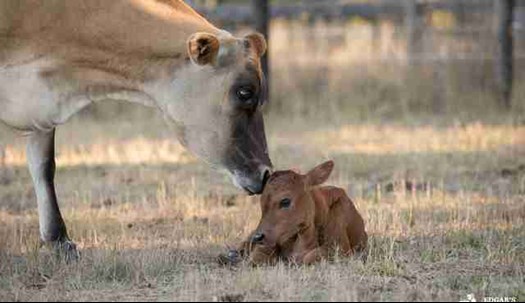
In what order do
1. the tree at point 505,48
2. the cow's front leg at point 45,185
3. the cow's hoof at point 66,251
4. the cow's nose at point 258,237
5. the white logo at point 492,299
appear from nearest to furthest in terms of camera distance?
the white logo at point 492,299 < the cow's nose at point 258,237 < the cow's hoof at point 66,251 < the cow's front leg at point 45,185 < the tree at point 505,48

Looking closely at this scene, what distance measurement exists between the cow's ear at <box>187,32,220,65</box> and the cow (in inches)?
0.6

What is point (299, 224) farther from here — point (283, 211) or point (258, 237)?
point (258, 237)

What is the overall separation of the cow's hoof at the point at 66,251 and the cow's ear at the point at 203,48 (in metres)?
1.61

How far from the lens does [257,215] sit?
9.47m

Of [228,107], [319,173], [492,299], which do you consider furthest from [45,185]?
[492,299]

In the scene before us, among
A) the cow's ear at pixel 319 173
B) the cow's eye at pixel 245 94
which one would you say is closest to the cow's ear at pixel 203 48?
the cow's eye at pixel 245 94

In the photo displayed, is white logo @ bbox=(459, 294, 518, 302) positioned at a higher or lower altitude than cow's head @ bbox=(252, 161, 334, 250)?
lower

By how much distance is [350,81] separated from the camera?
19.5 meters

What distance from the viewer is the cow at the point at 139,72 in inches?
299

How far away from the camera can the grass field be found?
6738 mm

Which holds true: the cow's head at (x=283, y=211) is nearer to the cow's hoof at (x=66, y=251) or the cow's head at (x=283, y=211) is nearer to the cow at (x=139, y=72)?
the cow at (x=139, y=72)

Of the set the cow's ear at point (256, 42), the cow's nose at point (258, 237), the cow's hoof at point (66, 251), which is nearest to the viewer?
the cow's nose at point (258, 237)

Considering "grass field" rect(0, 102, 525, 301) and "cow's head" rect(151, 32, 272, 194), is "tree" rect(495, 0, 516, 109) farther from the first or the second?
"cow's head" rect(151, 32, 272, 194)

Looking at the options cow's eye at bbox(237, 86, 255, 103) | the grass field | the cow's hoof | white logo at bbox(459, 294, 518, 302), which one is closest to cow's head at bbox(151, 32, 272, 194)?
cow's eye at bbox(237, 86, 255, 103)
